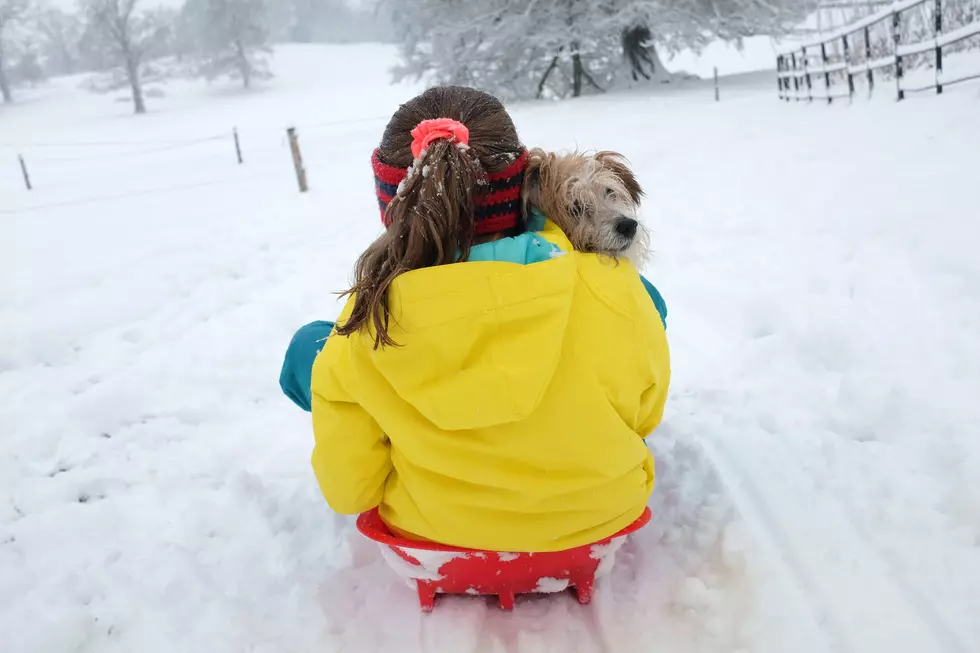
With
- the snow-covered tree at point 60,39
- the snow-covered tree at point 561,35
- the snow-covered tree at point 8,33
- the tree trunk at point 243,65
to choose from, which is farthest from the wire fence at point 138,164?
the snow-covered tree at point 60,39

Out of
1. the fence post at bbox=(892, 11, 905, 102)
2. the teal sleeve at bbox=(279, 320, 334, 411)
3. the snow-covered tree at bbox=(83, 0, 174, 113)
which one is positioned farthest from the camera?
the snow-covered tree at bbox=(83, 0, 174, 113)

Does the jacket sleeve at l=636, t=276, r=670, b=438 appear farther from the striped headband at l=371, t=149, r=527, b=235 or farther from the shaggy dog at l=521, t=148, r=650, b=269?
the striped headband at l=371, t=149, r=527, b=235

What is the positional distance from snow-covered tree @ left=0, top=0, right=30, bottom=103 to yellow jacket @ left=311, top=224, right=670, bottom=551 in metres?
39.4

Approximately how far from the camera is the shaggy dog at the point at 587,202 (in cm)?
148

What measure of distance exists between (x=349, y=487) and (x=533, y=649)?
63 cm

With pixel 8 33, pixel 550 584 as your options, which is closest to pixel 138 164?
pixel 550 584

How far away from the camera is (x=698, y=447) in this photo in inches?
91.6

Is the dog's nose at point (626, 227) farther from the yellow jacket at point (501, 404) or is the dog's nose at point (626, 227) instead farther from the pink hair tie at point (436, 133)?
the pink hair tie at point (436, 133)

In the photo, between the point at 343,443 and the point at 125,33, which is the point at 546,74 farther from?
the point at 125,33

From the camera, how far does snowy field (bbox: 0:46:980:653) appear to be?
1.76 m

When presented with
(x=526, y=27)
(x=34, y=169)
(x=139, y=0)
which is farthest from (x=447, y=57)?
(x=139, y=0)

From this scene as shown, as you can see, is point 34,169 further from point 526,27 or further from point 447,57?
point 526,27

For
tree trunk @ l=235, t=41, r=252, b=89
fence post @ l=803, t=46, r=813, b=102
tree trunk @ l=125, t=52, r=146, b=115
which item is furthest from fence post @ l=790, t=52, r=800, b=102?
tree trunk @ l=235, t=41, r=252, b=89

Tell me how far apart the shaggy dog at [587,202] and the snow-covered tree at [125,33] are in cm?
3612
